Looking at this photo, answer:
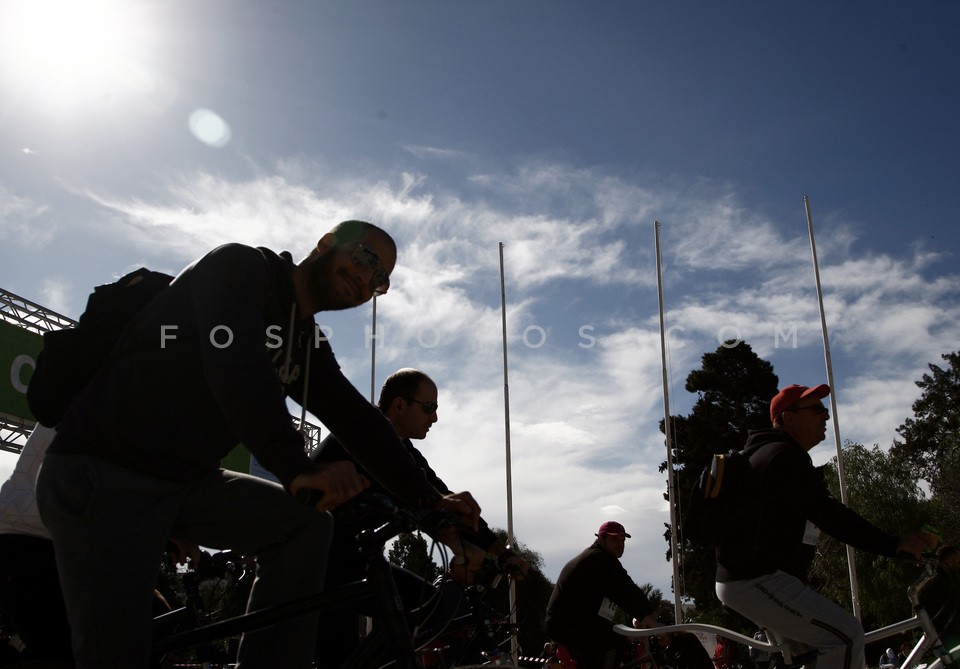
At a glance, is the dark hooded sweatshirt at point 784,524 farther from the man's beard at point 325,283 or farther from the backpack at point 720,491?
the man's beard at point 325,283

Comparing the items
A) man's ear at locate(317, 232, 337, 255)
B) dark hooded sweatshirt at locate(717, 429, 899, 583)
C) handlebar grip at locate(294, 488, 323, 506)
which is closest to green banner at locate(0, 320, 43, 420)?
dark hooded sweatshirt at locate(717, 429, 899, 583)

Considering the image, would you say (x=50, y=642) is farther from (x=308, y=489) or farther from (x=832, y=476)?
(x=832, y=476)

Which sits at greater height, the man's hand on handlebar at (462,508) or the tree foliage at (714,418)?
the tree foliage at (714,418)

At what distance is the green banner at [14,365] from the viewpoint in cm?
1312

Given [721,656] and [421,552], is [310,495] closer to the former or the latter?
[421,552]

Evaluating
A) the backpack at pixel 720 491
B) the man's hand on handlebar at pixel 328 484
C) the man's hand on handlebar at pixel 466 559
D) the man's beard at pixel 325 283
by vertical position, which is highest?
the man's beard at pixel 325 283

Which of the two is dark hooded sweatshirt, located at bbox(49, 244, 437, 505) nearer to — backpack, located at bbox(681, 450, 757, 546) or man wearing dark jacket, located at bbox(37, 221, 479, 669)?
man wearing dark jacket, located at bbox(37, 221, 479, 669)

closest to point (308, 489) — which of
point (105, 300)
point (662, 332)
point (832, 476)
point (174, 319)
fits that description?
point (174, 319)

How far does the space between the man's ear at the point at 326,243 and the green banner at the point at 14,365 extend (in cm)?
1251

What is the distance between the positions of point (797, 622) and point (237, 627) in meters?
3.13

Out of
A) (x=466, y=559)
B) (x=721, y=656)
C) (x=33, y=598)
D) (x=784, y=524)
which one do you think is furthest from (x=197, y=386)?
(x=721, y=656)

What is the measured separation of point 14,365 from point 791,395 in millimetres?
12828

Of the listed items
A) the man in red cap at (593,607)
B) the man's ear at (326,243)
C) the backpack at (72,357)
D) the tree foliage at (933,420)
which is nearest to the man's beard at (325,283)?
the man's ear at (326,243)

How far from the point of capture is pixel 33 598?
2.72 metres
